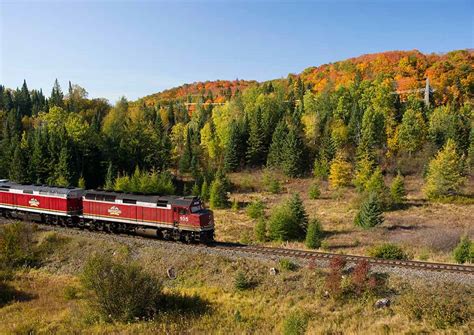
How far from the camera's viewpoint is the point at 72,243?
32.6 m

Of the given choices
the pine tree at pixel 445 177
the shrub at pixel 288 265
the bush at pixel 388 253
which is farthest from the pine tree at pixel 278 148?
the shrub at pixel 288 265

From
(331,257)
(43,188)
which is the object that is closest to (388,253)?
(331,257)

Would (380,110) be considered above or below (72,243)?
above

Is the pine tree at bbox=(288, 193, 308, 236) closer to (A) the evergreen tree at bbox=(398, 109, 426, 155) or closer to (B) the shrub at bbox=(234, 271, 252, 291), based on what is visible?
(B) the shrub at bbox=(234, 271, 252, 291)

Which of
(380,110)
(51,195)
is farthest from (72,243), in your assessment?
(380,110)

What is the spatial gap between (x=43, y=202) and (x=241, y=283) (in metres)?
23.6

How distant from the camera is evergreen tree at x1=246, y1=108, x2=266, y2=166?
80250 mm

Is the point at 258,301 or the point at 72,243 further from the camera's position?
the point at 72,243

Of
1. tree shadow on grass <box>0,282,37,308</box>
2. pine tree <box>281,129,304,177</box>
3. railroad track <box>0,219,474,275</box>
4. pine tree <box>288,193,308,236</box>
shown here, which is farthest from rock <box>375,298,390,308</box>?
pine tree <box>281,129,304,177</box>

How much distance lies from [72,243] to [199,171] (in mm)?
39715

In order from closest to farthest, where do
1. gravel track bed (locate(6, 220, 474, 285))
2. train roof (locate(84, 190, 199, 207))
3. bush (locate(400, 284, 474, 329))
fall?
1. bush (locate(400, 284, 474, 329))
2. gravel track bed (locate(6, 220, 474, 285))
3. train roof (locate(84, 190, 199, 207))

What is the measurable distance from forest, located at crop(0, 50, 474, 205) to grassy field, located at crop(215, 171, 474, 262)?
3172mm

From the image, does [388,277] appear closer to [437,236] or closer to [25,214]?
[437,236]

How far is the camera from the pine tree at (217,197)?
56.3 meters
